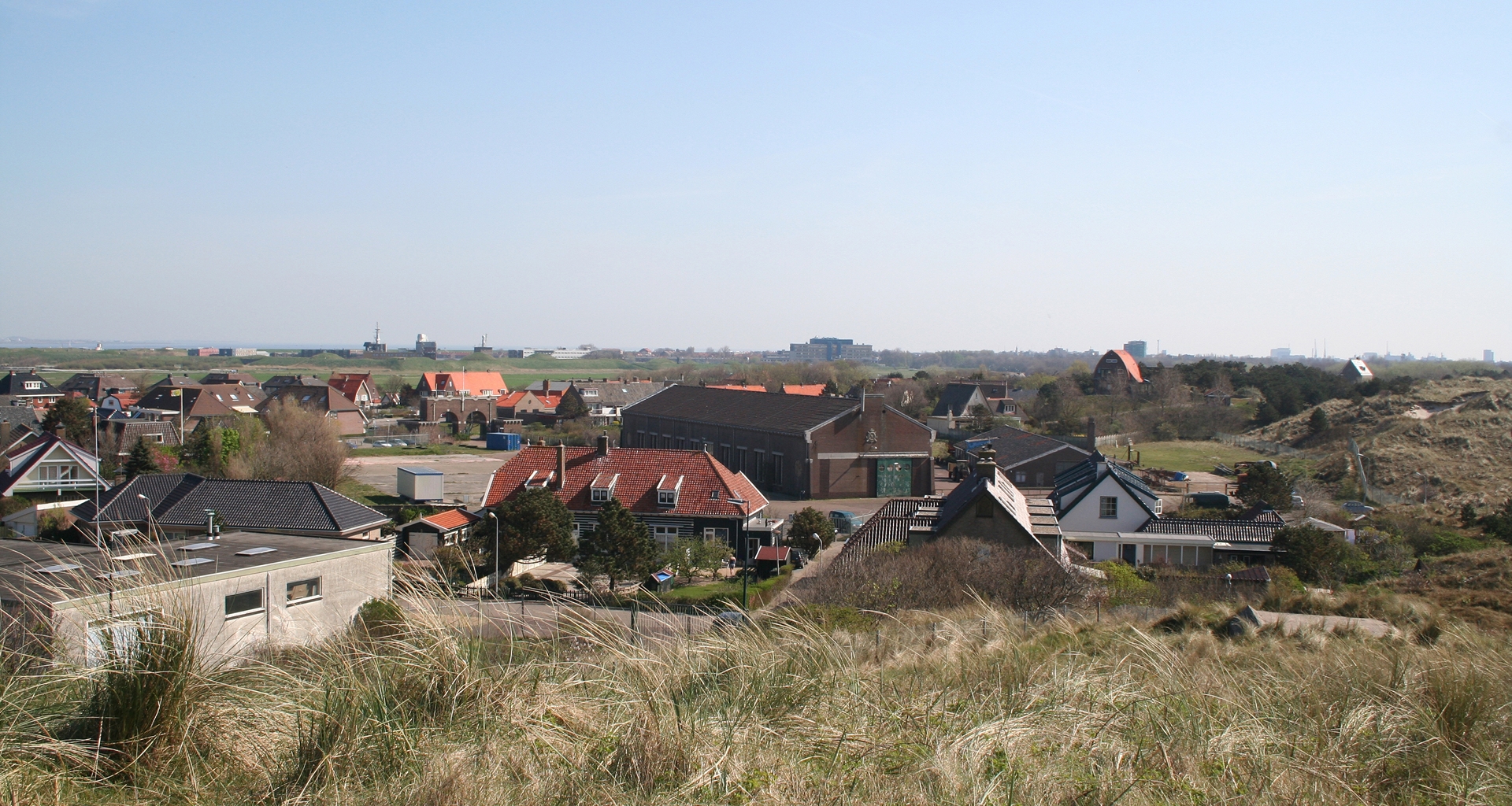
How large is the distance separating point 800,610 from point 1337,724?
6.03m

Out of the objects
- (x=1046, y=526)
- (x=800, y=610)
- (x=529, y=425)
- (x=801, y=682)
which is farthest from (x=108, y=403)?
(x=801, y=682)

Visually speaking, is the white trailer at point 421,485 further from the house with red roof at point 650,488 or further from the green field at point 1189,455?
the green field at point 1189,455

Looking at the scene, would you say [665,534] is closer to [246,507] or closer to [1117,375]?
[246,507]

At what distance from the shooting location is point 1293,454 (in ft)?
177

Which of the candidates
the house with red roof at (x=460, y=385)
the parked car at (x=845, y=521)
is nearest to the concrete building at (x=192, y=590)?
the parked car at (x=845, y=521)

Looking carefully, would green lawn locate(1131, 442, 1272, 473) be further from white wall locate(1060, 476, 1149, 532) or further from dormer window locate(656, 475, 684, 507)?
dormer window locate(656, 475, 684, 507)

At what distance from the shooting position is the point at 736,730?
200 inches

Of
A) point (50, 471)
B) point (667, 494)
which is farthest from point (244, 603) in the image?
point (50, 471)

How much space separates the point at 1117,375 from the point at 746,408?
44.8 m

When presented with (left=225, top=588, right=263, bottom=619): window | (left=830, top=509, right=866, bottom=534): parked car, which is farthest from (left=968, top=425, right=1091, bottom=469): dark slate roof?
(left=225, top=588, right=263, bottom=619): window

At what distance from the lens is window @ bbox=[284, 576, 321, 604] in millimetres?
16797

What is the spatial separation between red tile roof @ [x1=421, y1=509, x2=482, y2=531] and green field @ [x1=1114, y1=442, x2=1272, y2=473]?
114 ft

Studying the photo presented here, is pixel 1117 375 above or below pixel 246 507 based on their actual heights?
above

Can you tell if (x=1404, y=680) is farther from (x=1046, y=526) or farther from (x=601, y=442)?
(x=601, y=442)
